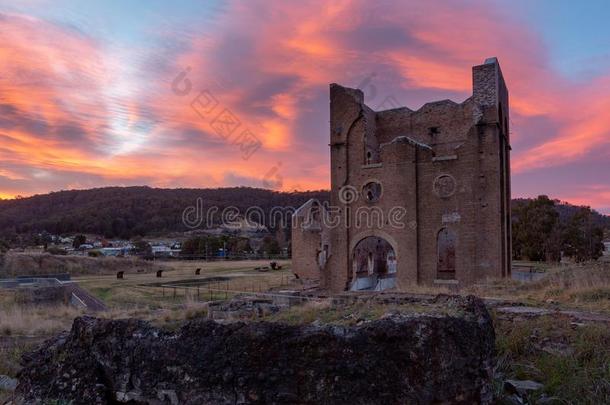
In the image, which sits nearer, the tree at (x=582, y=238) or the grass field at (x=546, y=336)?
the grass field at (x=546, y=336)

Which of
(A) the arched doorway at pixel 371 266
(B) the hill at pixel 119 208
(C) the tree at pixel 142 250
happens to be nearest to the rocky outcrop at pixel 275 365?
(A) the arched doorway at pixel 371 266

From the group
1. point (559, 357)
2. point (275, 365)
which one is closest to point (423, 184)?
point (559, 357)

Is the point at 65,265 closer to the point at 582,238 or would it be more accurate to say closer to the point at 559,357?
the point at 559,357

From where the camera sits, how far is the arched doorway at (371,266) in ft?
82.9

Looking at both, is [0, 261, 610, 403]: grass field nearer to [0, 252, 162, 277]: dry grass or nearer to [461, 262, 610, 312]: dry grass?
[461, 262, 610, 312]: dry grass

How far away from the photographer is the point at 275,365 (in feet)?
13.5

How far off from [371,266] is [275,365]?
25354mm

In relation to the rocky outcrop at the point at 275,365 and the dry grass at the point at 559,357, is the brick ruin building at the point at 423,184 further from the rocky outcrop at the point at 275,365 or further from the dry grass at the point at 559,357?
the rocky outcrop at the point at 275,365

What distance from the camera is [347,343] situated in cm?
411

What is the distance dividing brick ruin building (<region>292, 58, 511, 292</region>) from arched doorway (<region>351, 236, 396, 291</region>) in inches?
7.1

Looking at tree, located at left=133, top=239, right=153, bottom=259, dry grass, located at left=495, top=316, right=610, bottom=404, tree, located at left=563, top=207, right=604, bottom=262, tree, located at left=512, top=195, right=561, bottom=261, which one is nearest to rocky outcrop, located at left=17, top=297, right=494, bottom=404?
dry grass, located at left=495, top=316, right=610, bottom=404

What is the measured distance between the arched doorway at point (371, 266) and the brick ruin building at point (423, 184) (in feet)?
0.59

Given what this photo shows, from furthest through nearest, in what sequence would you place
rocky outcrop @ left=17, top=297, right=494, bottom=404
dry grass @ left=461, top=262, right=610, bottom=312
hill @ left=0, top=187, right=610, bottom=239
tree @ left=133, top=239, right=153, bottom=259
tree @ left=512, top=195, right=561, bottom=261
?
1. hill @ left=0, top=187, right=610, bottom=239
2. tree @ left=133, top=239, right=153, bottom=259
3. tree @ left=512, top=195, right=561, bottom=261
4. dry grass @ left=461, top=262, right=610, bottom=312
5. rocky outcrop @ left=17, top=297, right=494, bottom=404

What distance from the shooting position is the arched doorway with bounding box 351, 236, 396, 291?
2528 centimetres
